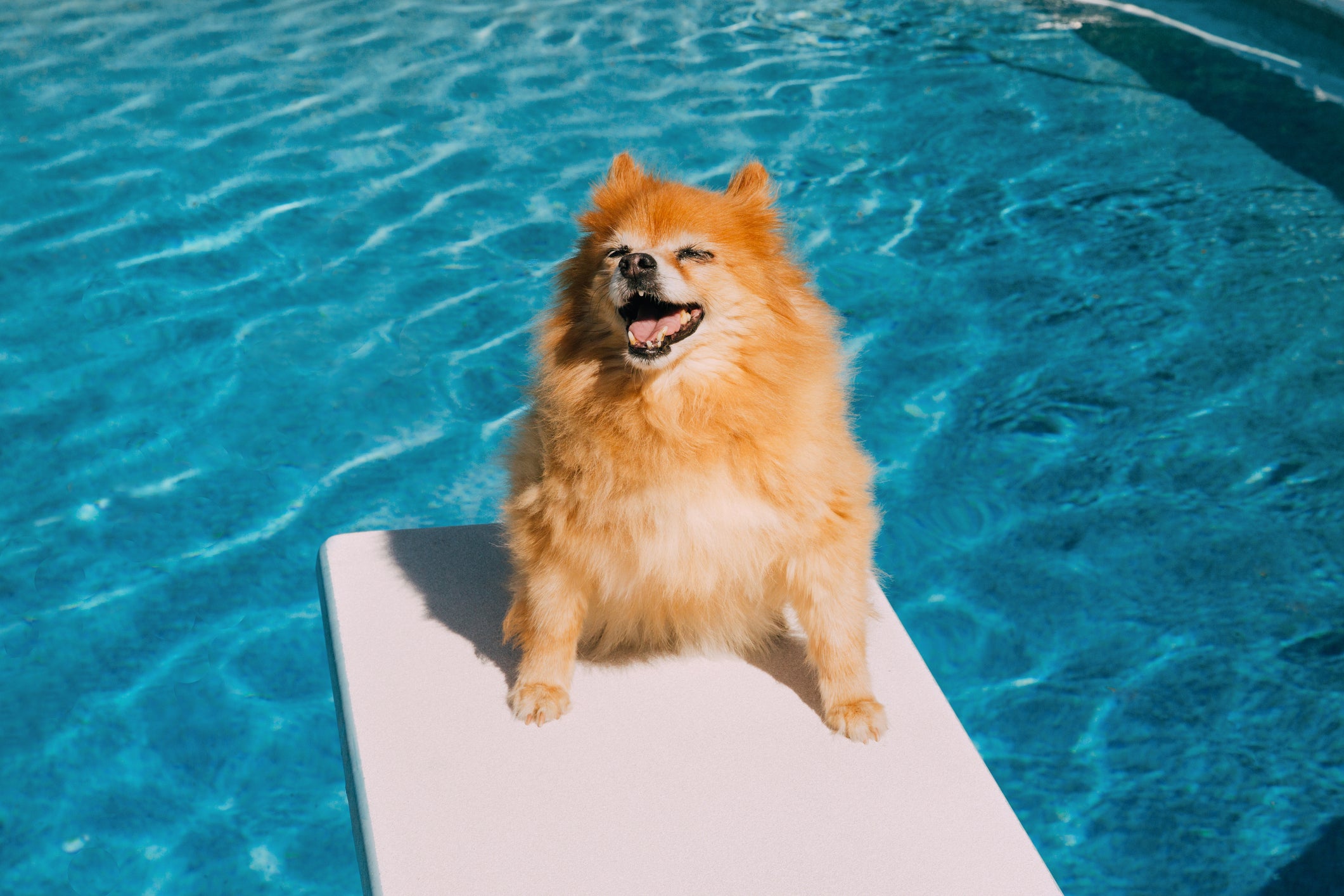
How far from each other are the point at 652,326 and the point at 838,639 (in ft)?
2.27

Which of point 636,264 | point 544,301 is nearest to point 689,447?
point 636,264

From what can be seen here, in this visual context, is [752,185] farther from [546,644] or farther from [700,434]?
Answer: [546,644]

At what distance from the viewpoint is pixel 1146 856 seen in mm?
2979

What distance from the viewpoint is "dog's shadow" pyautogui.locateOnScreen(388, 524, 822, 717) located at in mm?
2295

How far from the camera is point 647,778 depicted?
2.04m

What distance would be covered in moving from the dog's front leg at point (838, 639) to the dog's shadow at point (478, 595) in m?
0.08

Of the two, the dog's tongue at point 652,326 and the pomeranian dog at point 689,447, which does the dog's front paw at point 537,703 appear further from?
the dog's tongue at point 652,326

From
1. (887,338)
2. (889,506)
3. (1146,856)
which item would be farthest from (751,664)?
(887,338)

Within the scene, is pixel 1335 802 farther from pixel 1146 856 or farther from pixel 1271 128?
pixel 1271 128

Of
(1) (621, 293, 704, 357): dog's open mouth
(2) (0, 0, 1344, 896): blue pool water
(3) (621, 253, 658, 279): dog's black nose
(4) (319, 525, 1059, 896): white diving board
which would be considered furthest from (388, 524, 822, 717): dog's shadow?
(3) (621, 253, 658, 279): dog's black nose

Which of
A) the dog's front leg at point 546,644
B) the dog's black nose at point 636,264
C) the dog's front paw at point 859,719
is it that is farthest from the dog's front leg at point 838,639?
the dog's black nose at point 636,264

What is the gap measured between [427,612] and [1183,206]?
4.77 metres

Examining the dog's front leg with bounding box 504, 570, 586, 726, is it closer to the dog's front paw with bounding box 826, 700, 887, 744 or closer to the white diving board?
the white diving board

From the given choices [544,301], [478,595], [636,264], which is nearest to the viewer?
[636,264]
